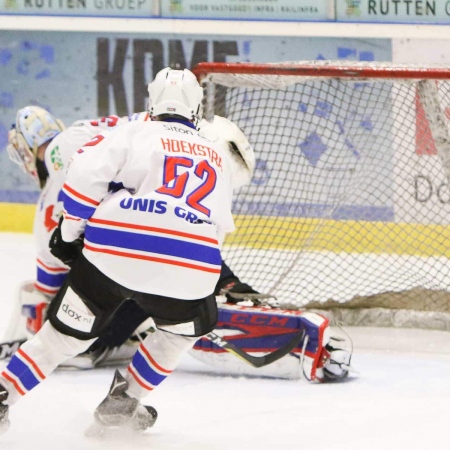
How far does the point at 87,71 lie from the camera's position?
5.40 metres

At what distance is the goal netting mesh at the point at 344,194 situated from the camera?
379cm

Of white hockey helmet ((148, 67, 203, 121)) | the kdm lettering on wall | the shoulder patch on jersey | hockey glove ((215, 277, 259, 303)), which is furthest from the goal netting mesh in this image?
white hockey helmet ((148, 67, 203, 121))

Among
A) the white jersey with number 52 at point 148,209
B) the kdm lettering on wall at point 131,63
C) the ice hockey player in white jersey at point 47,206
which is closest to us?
the white jersey with number 52 at point 148,209

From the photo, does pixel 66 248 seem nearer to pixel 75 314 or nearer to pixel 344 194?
pixel 75 314

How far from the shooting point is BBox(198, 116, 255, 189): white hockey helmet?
2.97 metres

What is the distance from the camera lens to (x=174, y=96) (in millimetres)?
2336

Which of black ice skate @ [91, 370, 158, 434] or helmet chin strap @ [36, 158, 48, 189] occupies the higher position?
helmet chin strap @ [36, 158, 48, 189]

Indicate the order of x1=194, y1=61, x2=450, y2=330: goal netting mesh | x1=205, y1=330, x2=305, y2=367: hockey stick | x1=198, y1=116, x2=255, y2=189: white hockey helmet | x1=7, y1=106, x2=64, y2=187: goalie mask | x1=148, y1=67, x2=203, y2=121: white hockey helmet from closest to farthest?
x1=148, y1=67, x2=203, y2=121: white hockey helmet, x1=205, y1=330, x2=305, y2=367: hockey stick, x1=198, y1=116, x2=255, y2=189: white hockey helmet, x1=7, y1=106, x2=64, y2=187: goalie mask, x1=194, y1=61, x2=450, y2=330: goal netting mesh

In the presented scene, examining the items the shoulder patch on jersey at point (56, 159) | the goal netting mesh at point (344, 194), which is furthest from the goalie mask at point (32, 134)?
the goal netting mesh at point (344, 194)

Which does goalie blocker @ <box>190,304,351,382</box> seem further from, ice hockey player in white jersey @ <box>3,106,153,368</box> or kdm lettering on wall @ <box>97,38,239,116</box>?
kdm lettering on wall @ <box>97,38,239,116</box>

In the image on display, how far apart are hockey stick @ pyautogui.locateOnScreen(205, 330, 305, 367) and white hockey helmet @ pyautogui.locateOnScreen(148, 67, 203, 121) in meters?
0.77

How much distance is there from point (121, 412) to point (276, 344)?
2.59 feet

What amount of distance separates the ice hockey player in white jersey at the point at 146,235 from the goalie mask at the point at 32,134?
3.39 ft

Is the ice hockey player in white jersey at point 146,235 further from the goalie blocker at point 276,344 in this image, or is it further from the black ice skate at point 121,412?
the goalie blocker at point 276,344
